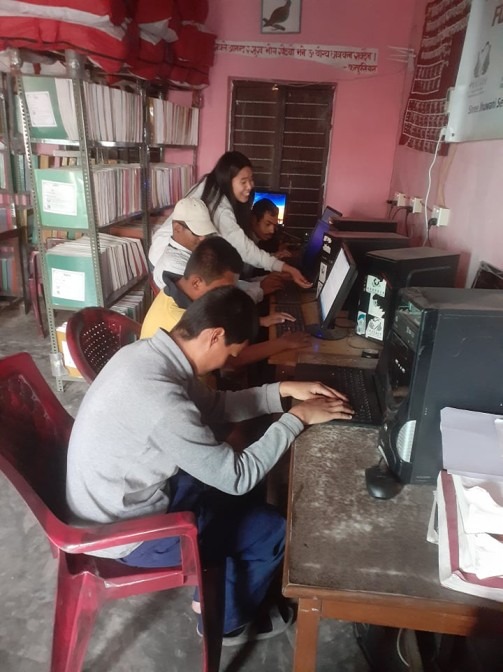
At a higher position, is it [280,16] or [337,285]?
[280,16]

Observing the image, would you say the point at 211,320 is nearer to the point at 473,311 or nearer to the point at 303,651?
the point at 473,311

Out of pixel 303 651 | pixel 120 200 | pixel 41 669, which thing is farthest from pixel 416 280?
pixel 120 200

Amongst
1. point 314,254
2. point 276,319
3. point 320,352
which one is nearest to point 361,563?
point 320,352

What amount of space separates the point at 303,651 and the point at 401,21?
14.1ft

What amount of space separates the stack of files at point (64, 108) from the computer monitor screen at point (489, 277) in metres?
1.98

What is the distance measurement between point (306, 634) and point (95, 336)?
119cm

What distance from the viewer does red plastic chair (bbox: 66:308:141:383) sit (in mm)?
1584

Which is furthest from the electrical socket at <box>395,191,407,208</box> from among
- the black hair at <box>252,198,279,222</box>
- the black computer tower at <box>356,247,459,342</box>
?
the black computer tower at <box>356,247,459,342</box>

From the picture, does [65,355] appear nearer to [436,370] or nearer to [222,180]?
[222,180]

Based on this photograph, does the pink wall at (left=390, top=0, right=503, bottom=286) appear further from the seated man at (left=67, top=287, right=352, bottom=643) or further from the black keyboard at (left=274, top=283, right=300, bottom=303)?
the seated man at (left=67, top=287, right=352, bottom=643)

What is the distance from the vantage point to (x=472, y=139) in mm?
1978

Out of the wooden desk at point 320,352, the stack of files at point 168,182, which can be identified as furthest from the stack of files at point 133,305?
the wooden desk at point 320,352

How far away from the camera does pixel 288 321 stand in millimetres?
2150

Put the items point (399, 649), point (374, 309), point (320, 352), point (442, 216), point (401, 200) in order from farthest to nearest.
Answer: point (401, 200)
point (442, 216)
point (374, 309)
point (320, 352)
point (399, 649)
